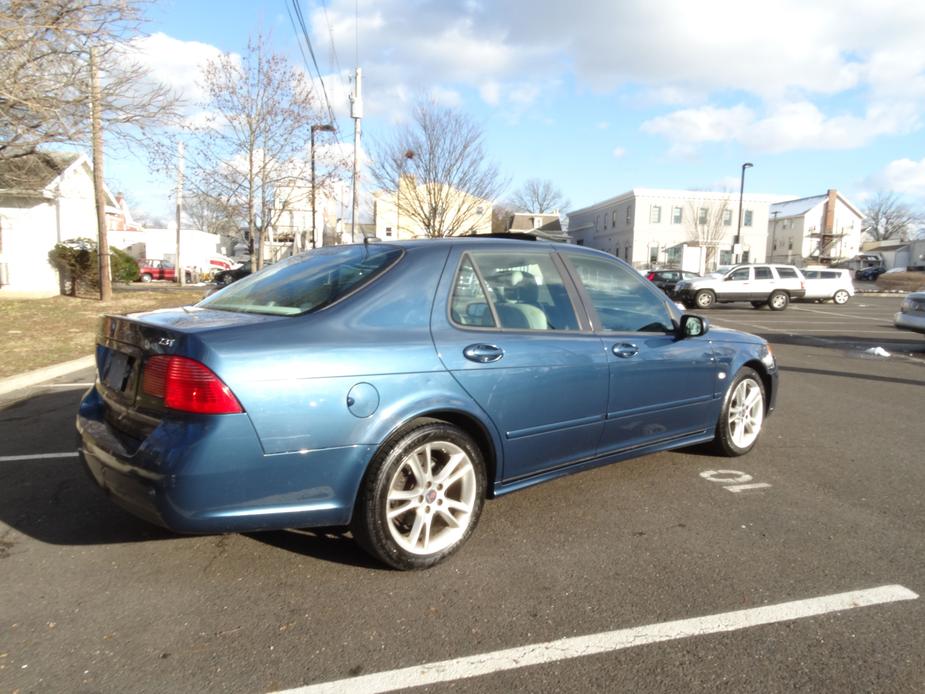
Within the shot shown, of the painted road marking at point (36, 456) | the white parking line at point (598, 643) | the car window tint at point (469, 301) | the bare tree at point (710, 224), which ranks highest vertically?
the bare tree at point (710, 224)

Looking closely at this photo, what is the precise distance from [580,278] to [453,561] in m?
1.86

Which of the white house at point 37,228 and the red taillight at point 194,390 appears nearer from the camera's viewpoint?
the red taillight at point 194,390

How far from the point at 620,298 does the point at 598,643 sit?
2277 millimetres

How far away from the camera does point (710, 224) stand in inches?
1897

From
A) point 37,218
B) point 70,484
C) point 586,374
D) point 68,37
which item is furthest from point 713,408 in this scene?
point 37,218

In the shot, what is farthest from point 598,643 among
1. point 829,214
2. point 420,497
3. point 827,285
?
point 829,214

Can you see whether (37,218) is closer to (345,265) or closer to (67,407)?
(67,407)

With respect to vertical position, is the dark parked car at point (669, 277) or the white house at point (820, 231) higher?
the white house at point (820, 231)

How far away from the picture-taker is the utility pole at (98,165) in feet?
39.8

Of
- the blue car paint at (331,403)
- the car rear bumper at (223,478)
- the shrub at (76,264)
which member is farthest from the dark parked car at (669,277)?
the car rear bumper at (223,478)

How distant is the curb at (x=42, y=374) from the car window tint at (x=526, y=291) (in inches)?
245

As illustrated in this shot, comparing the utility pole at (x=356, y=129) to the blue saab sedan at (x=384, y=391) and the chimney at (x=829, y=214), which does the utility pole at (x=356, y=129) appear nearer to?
the blue saab sedan at (x=384, y=391)

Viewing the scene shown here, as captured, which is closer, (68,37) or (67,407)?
(67,407)

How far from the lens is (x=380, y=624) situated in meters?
2.59
